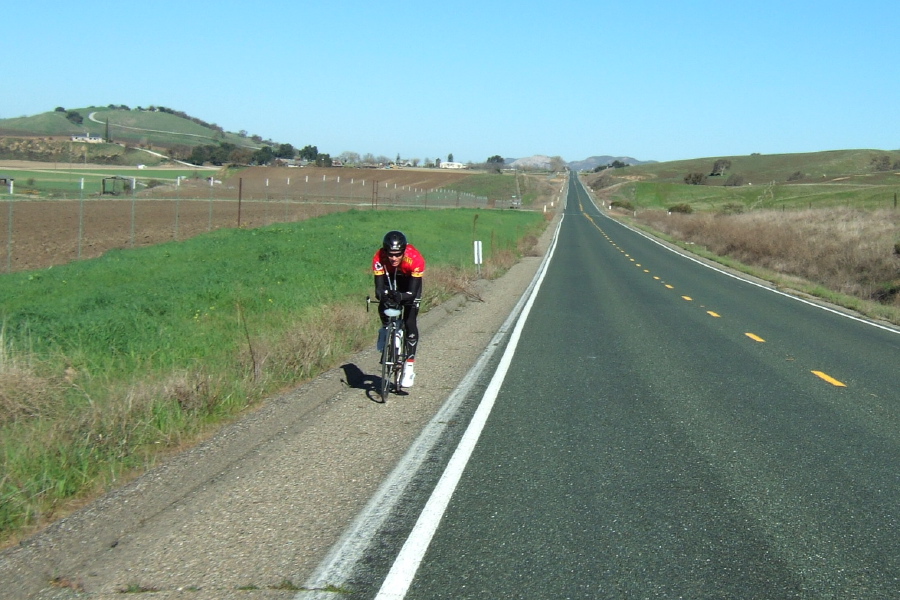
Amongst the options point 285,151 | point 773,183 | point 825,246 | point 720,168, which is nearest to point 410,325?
point 825,246

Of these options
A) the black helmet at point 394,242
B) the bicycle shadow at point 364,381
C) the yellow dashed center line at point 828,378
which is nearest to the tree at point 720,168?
the yellow dashed center line at point 828,378

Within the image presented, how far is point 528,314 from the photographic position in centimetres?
1767

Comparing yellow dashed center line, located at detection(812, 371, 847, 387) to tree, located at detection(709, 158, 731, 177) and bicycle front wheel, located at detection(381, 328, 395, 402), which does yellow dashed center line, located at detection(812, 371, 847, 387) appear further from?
tree, located at detection(709, 158, 731, 177)

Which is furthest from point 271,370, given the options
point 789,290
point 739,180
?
point 739,180

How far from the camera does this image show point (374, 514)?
5.73m

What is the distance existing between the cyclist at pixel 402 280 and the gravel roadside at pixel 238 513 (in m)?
0.72

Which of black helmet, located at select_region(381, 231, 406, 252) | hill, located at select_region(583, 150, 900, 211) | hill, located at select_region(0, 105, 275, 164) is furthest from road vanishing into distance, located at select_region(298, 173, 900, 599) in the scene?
hill, located at select_region(583, 150, 900, 211)

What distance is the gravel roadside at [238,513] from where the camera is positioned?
4.66 metres

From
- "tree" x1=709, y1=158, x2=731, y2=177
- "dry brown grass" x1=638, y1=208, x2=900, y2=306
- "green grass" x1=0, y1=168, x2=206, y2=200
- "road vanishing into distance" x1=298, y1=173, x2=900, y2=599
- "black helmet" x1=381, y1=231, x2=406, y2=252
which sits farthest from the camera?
"tree" x1=709, y1=158, x2=731, y2=177

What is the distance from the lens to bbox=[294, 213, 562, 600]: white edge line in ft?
15.3

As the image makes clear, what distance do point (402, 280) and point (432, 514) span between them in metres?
4.06

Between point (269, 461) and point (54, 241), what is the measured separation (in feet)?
94.9

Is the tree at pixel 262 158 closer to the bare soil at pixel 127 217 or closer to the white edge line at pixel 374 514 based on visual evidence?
the bare soil at pixel 127 217

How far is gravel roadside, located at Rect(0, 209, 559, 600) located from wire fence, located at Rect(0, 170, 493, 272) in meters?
16.1
